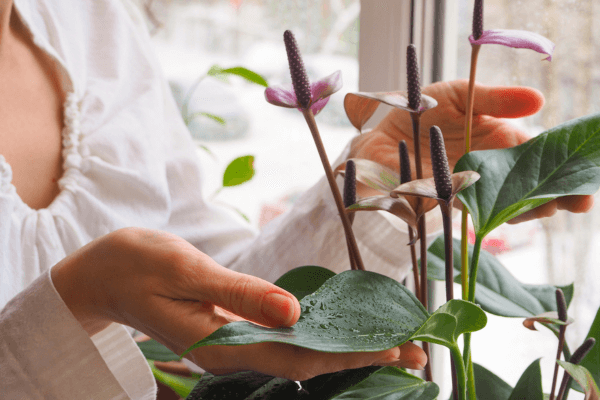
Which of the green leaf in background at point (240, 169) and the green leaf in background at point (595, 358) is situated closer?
the green leaf in background at point (595, 358)

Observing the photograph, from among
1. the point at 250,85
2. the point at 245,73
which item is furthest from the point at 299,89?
the point at 250,85

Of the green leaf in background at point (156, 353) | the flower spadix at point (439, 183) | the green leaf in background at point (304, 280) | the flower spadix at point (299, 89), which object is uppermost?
the flower spadix at point (299, 89)

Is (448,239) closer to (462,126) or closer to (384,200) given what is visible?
(384,200)

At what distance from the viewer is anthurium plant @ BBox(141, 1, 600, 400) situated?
0.61 feet

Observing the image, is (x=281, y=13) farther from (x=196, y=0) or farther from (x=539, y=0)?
(x=539, y=0)

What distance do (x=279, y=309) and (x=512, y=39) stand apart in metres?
0.18

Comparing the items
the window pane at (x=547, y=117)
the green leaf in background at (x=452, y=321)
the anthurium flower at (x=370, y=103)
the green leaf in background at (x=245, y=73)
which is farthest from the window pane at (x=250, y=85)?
the green leaf in background at (x=452, y=321)

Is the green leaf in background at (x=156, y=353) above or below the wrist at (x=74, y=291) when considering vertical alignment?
below

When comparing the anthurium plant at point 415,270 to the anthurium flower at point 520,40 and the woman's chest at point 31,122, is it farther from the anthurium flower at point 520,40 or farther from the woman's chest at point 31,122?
the woman's chest at point 31,122

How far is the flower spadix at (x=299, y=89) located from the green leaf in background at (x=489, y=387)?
8.9 inches

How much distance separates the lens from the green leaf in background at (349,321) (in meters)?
0.17

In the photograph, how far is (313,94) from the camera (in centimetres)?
25

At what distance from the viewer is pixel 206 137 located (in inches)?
40.6

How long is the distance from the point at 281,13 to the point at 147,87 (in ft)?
1.22
